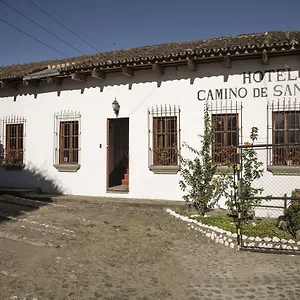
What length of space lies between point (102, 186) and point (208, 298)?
254 inches

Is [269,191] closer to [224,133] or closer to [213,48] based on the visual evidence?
[224,133]

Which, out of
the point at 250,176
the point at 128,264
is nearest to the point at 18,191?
the point at 128,264

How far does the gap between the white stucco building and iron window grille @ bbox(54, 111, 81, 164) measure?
31 millimetres

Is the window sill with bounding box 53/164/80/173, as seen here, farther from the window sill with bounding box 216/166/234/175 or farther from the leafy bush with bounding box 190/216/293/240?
the leafy bush with bounding box 190/216/293/240

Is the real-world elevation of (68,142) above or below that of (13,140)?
below

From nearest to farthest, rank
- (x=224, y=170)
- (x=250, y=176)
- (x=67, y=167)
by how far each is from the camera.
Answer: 1. (x=250, y=176)
2. (x=224, y=170)
3. (x=67, y=167)

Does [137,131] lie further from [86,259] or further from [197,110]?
[86,259]

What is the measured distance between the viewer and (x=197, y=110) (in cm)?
888

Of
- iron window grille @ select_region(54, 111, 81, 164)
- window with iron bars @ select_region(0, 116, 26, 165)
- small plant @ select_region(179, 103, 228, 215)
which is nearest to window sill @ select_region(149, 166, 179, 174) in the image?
small plant @ select_region(179, 103, 228, 215)

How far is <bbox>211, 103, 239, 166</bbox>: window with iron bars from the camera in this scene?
849 centimetres

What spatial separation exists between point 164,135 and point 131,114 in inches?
45.2

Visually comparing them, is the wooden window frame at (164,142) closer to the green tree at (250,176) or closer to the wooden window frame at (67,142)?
the green tree at (250,176)

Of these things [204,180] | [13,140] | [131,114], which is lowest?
[204,180]

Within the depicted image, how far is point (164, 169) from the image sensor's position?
9.09m
